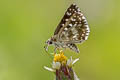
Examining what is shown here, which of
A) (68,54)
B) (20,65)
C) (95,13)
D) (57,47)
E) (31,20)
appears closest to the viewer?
(57,47)

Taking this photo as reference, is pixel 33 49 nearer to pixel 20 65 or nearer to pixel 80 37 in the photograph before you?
pixel 20 65

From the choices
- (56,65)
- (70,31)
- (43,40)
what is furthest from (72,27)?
(43,40)

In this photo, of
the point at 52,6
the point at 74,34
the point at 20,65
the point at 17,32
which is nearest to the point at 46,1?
the point at 52,6

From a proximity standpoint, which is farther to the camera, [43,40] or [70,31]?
[43,40]

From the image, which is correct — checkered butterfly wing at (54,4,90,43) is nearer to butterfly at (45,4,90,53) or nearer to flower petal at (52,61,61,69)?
butterfly at (45,4,90,53)

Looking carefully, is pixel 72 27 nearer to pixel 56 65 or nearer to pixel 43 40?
pixel 56 65

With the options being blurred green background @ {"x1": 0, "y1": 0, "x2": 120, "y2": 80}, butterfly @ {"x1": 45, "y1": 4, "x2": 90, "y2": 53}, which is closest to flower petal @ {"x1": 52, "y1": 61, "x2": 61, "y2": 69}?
butterfly @ {"x1": 45, "y1": 4, "x2": 90, "y2": 53}

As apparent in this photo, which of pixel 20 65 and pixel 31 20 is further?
pixel 31 20

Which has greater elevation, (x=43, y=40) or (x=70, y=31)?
(x=70, y=31)
